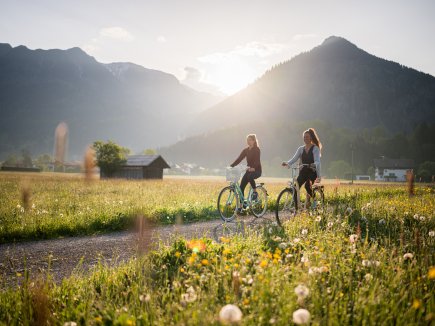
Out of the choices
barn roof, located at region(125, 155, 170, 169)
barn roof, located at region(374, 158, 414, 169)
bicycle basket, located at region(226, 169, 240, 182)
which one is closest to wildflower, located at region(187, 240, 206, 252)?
bicycle basket, located at region(226, 169, 240, 182)

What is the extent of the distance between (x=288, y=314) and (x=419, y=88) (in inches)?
7961

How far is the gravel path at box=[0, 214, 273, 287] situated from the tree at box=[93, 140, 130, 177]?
145 ft

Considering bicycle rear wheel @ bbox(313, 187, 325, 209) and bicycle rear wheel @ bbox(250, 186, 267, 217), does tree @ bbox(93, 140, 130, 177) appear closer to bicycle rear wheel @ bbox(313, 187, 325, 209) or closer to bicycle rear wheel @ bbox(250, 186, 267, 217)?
bicycle rear wheel @ bbox(250, 186, 267, 217)

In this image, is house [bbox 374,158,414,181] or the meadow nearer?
the meadow

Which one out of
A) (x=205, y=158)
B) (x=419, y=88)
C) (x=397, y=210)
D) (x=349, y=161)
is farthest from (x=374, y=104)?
(x=397, y=210)

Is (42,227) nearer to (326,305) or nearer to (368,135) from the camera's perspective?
(326,305)

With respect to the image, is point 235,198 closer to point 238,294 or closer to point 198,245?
point 198,245

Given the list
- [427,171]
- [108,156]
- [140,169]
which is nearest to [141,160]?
[140,169]

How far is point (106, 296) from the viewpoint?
3.36 metres

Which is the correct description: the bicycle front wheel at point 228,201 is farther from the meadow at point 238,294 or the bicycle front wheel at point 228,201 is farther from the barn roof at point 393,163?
the barn roof at point 393,163

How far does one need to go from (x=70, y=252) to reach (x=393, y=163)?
117m

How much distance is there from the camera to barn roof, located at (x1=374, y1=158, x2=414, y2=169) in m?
103

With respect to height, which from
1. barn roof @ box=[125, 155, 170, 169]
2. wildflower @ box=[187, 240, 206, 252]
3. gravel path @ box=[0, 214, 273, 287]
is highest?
barn roof @ box=[125, 155, 170, 169]

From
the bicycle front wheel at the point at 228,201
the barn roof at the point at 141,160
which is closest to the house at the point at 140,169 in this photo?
the barn roof at the point at 141,160
